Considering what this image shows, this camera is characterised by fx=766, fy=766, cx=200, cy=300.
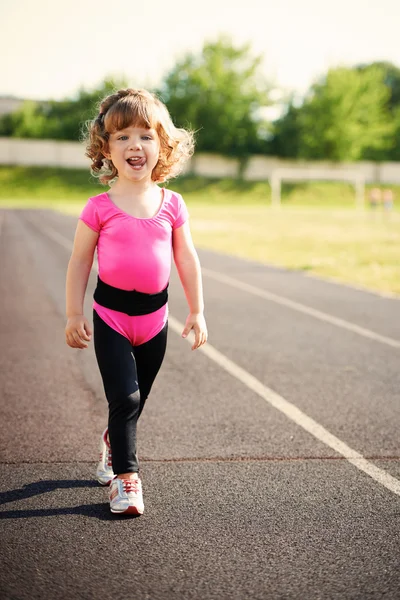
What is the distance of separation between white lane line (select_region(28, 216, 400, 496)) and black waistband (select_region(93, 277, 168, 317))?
1.49 m

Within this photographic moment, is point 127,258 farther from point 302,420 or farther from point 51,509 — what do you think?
point 302,420

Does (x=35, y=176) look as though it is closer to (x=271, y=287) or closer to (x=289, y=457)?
(x=271, y=287)

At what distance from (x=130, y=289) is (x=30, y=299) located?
7.55m

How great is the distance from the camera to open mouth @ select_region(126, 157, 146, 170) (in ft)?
11.5

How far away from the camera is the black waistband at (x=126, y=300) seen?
3520 mm

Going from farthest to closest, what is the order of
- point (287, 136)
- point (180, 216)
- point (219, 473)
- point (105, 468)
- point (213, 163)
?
1. point (287, 136)
2. point (213, 163)
3. point (219, 473)
4. point (105, 468)
5. point (180, 216)

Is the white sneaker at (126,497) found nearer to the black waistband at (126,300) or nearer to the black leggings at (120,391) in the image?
the black leggings at (120,391)

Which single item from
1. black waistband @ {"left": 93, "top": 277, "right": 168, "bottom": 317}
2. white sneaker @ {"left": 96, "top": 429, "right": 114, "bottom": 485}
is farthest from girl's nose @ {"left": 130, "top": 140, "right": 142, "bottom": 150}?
white sneaker @ {"left": 96, "top": 429, "right": 114, "bottom": 485}

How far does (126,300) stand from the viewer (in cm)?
352

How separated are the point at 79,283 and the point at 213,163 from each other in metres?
72.3

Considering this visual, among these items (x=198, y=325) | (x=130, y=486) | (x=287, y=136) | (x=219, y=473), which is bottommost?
(x=287, y=136)

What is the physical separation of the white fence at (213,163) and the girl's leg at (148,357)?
227 ft

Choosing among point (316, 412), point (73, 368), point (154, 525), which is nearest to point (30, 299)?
point (73, 368)

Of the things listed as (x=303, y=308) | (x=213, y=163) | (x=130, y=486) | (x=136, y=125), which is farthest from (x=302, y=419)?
(x=213, y=163)
